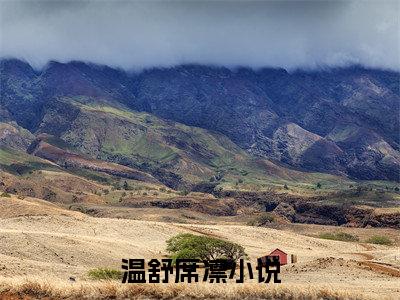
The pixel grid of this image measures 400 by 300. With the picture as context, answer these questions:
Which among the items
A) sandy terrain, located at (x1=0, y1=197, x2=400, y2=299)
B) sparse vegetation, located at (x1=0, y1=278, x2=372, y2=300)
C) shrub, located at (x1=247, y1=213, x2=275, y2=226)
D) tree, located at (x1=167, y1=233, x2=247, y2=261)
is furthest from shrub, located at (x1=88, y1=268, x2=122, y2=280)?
shrub, located at (x1=247, y1=213, x2=275, y2=226)

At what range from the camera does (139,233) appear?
82.2 metres

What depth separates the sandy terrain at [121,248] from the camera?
40812mm

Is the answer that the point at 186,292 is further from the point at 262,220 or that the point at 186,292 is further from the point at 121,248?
the point at 262,220

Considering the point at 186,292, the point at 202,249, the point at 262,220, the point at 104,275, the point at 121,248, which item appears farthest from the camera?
the point at 262,220

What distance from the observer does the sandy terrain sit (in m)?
40.8

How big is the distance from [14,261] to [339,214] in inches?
5897

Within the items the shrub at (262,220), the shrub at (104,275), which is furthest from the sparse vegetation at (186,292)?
the shrub at (262,220)

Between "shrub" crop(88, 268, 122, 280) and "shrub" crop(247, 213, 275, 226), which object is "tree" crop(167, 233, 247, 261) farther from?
"shrub" crop(247, 213, 275, 226)

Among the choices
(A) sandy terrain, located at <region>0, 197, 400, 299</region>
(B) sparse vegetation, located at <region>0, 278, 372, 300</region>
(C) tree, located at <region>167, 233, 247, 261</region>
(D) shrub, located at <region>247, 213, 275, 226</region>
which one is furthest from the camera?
(D) shrub, located at <region>247, 213, 275, 226</region>

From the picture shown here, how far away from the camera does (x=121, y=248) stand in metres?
62.4

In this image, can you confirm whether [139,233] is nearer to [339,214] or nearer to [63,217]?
[63,217]

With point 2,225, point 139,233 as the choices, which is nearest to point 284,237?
point 139,233

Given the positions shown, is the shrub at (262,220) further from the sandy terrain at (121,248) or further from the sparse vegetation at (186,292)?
the sparse vegetation at (186,292)

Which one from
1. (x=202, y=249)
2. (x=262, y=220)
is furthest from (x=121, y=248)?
(x=262, y=220)
